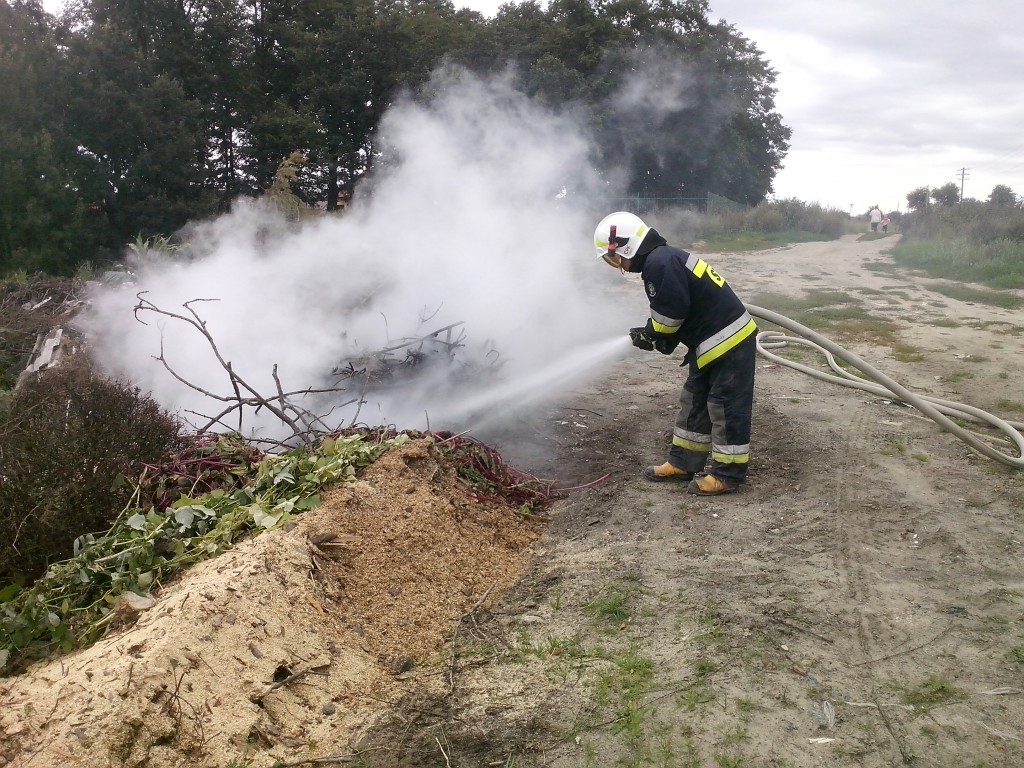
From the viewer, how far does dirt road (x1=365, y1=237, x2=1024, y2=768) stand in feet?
9.76

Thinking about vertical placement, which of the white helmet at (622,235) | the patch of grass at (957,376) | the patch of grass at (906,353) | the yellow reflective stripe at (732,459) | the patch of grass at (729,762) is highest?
the white helmet at (622,235)

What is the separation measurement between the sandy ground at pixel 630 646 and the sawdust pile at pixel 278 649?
1 centimetres

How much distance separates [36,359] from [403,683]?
6682 mm

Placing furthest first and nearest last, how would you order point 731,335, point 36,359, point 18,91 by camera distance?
point 18,91
point 36,359
point 731,335

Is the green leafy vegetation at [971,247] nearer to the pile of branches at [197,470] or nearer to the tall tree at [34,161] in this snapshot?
the pile of branches at [197,470]

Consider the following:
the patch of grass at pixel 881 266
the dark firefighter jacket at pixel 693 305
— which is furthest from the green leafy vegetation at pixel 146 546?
the patch of grass at pixel 881 266

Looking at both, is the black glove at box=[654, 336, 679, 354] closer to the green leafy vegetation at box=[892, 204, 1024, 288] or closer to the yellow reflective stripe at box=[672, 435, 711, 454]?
the yellow reflective stripe at box=[672, 435, 711, 454]

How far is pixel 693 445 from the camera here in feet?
18.8

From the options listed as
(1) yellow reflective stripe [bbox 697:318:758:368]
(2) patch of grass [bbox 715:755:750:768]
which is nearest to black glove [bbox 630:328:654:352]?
(1) yellow reflective stripe [bbox 697:318:758:368]

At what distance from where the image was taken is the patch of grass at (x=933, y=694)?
10.1 ft

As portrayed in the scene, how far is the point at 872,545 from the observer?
4434 millimetres

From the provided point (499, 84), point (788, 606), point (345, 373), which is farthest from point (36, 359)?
point (499, 84)

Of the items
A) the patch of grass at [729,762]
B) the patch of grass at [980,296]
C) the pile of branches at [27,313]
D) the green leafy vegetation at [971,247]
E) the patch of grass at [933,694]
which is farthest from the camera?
the green leafy vegetation at [971,247]

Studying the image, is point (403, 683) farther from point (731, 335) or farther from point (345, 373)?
point (345, 373)
